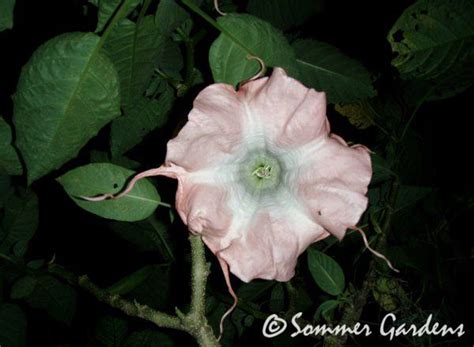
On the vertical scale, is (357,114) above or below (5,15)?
below

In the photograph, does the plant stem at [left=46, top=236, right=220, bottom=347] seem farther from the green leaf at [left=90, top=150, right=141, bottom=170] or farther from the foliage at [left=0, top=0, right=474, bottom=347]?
the green leaf at [left=90, top=150, right=141, bottom=170]

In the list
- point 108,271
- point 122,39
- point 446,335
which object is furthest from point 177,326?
point 108,271

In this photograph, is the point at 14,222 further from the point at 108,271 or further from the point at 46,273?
the point at 108,271

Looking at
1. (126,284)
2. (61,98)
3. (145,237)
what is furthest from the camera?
(145,237)

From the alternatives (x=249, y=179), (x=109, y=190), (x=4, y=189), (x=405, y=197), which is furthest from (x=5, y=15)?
(x=405, y=197)

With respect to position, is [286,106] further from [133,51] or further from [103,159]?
[103,159]

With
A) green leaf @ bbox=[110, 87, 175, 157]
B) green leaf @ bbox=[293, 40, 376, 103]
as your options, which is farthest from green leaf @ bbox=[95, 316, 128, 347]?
green leaf @ bbox=[293, 40, 376, 103]
